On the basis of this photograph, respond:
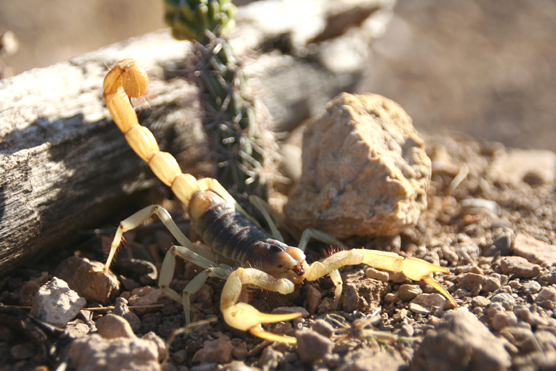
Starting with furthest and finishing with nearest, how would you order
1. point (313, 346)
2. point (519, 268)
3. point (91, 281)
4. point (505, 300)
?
point (91, 281) → point (519, 268) → point (505, 300) → point (313, 346)

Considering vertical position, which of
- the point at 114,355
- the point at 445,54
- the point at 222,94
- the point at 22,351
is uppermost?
the point at 222,94

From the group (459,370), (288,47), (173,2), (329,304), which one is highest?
(173,2)

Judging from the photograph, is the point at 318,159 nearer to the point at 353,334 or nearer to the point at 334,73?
the point at 353,334

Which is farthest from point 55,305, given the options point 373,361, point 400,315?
point 400,315

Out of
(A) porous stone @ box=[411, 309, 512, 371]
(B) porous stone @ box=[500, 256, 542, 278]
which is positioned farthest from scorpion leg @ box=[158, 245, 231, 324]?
(B) porous stone @ box=[500, 256, 542, 278]

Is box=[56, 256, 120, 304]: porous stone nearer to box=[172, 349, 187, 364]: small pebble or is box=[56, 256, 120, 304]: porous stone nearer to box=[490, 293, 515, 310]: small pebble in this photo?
box=[172, 349, 187, 364]: small pebble

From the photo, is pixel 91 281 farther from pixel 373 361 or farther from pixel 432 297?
pixel 432 297

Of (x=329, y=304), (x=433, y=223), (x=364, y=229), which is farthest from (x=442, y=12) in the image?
(x=329, y=304)
